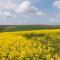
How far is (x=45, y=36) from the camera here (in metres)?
4.50

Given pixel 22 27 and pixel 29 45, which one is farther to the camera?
pixel 22 27

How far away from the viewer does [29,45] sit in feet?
13.3

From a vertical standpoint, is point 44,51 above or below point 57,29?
below

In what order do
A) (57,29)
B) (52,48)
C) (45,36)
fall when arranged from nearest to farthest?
(52,48) < (45,36) < (57,29)

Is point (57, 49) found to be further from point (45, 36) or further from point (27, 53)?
point (27, 53)

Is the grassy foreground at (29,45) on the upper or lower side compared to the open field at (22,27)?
lower

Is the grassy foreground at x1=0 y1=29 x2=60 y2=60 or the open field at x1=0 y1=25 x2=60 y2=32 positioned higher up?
the open field at x1=0 y1=25 x2=60 y2=32

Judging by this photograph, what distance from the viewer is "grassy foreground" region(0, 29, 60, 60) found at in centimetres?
387

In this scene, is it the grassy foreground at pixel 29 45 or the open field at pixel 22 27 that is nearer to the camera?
the grassy foreground at pixel 29 45

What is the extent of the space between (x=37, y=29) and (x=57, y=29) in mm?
502

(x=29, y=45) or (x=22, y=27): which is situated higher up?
(x=22, y=27)

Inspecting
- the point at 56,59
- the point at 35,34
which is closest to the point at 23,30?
the point at 35,34

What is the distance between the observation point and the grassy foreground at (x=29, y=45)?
3873mm

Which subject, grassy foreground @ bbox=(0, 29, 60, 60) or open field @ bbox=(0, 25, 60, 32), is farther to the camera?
open field @ bbox=(0, 25, 60, 32)
